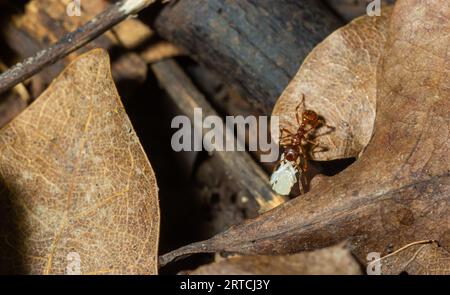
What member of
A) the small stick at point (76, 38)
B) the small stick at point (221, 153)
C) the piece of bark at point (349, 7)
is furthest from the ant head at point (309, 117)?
the piece of bark at point (349, 7)

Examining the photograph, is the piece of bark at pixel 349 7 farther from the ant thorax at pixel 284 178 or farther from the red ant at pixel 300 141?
the ant thorax at pixel 284 178

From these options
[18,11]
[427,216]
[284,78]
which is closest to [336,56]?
[284,78]

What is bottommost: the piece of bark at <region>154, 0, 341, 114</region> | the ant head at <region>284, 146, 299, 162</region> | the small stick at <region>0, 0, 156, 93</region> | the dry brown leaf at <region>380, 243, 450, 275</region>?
the dry brown leaf at <region>380, 243, 450, 275</region>

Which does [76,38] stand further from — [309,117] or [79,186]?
[309,117]

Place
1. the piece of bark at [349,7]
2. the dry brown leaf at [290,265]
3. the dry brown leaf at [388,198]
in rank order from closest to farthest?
the dry brown leaf at [290,265]
the dry brown leaf at [388,198]
the piece of bark at [349,7]

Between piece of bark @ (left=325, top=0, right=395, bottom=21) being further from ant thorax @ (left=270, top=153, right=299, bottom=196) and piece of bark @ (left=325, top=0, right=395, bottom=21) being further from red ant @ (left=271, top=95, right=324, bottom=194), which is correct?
ant thorax @ (left=270, top=153, right=299, bottom=196)

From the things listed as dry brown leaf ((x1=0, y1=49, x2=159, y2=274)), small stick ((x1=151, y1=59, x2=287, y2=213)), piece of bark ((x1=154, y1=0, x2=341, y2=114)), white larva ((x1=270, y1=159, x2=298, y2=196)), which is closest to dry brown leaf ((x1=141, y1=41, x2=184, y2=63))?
small stick ((x1=151, y1=59, x2=287, y2=213))

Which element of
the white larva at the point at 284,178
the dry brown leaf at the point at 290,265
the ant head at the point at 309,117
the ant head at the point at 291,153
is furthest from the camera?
the ant head at the point at 291,153
